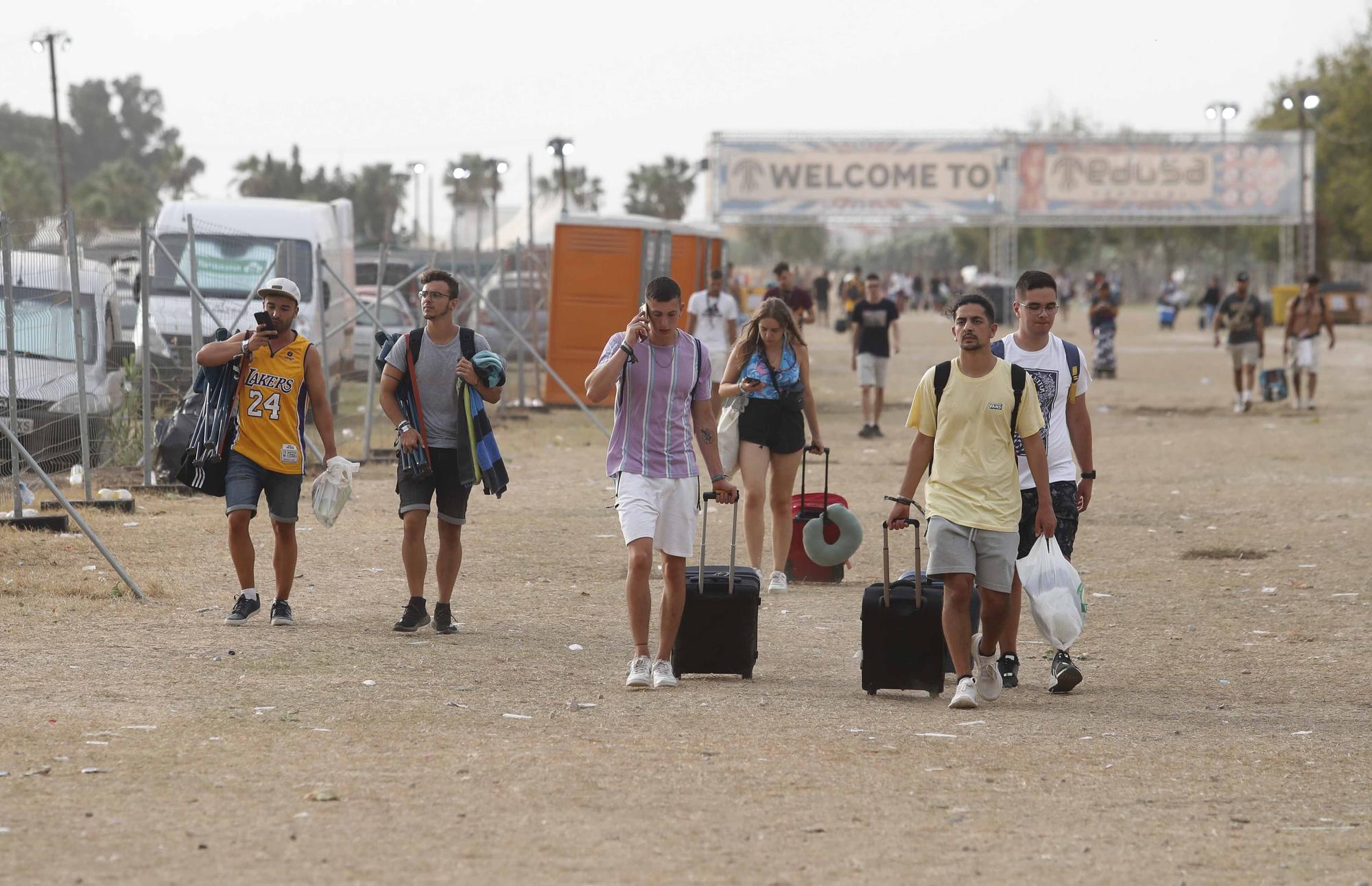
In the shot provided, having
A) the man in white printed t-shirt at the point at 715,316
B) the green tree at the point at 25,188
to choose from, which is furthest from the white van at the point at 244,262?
the green tree at the point at 25,188

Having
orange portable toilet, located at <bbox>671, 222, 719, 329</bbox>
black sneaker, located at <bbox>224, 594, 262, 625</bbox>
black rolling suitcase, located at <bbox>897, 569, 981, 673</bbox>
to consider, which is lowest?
black sneaker, located at <bbox>224, 594, 262, 625</bbox>

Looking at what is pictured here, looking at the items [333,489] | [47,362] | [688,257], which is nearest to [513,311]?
[688,257]

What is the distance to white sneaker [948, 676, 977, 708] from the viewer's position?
6859mm

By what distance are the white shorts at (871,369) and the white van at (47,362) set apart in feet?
27.5

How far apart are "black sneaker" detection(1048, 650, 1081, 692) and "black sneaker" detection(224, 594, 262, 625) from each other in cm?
368

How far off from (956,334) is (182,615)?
410 centimetres

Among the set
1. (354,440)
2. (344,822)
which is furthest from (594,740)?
(354,440)

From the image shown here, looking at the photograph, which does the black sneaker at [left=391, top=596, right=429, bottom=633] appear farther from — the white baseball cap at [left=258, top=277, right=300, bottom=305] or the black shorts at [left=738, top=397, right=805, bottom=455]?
the black shorts at [left=738, top=397, right=805, bottom=455]

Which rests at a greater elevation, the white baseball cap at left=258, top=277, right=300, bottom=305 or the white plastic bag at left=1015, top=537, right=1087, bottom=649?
the white baseball cap at left=258, top=277, right=300, bottom=305

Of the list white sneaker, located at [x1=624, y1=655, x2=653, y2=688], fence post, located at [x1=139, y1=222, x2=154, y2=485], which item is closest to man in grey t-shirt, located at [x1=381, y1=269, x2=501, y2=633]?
white sneaker, located at [x1=624, y1=655, x2=653, y2=688]

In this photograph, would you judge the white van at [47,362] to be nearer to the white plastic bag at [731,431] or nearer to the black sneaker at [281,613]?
the black sneaker at [281,613]

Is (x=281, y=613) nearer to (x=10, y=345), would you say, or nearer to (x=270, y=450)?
(x=270, y=450)

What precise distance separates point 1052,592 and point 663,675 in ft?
4.99

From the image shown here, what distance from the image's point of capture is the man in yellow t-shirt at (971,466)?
6738 mm
